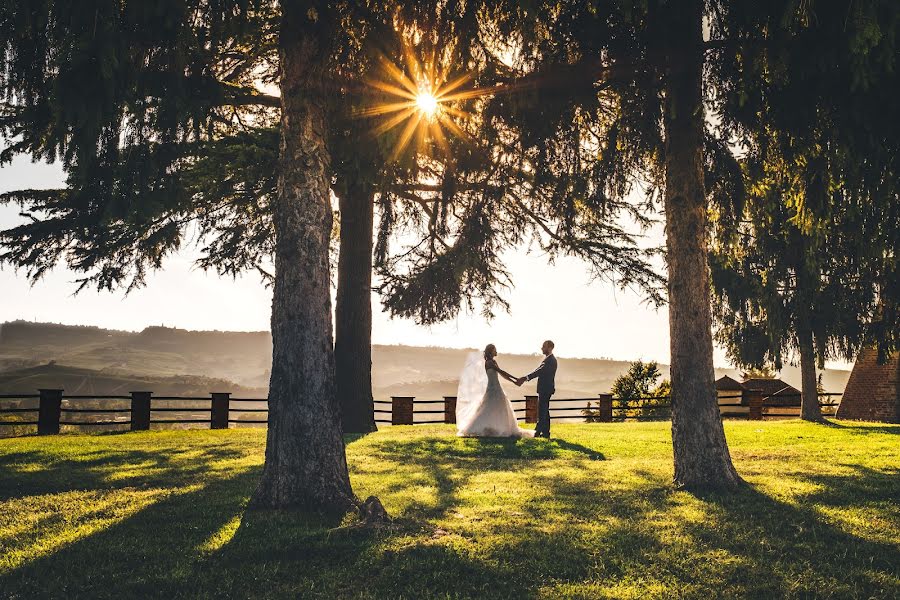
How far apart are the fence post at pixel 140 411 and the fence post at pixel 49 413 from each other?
5.81 feet

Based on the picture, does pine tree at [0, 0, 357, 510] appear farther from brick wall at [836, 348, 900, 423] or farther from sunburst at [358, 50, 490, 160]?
brick wall at [836, 348, 900, 423]

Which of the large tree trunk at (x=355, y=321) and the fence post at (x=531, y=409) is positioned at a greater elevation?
the large tree trunk at (x=355, y=321)

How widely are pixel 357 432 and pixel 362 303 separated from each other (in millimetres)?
3070

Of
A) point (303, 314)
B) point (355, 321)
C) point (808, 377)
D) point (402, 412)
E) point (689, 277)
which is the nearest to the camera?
point (303, 314)

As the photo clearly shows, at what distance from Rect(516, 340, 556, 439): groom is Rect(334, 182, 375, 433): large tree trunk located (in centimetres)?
394

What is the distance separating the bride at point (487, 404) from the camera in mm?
12500

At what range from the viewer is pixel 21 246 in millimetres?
13695

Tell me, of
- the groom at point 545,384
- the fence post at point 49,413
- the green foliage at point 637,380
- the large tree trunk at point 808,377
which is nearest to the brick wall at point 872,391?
the large tree trunk at point 808,377

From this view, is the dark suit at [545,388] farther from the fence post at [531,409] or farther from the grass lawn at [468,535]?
the fence post at [531,409]

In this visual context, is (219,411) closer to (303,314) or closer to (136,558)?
(303,314)

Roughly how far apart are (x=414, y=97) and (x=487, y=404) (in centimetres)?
660

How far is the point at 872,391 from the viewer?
22.8 metres

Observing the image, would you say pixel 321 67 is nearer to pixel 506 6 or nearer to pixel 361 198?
pixel 506 6

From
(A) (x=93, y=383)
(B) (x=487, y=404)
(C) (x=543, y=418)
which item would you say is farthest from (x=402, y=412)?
(A) (x=93, y=383)
